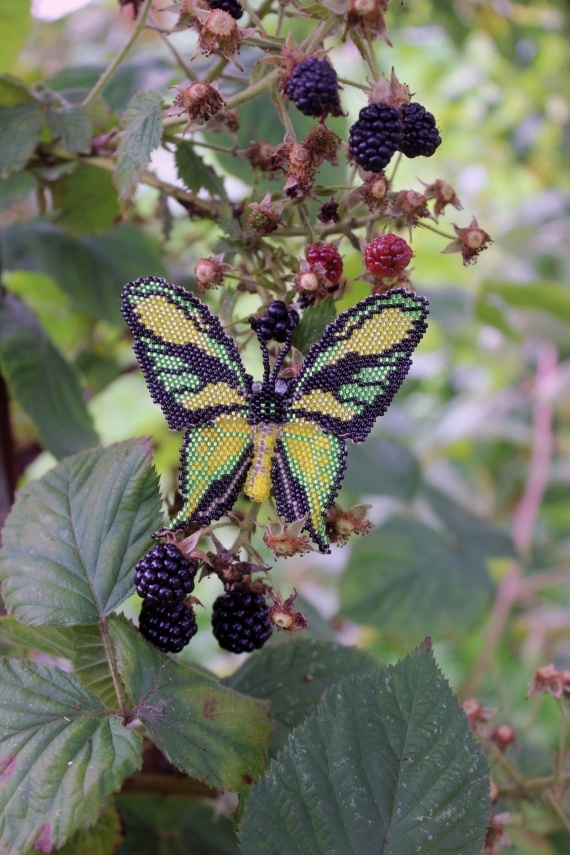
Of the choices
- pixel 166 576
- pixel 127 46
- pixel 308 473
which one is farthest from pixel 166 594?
pixel 127 46

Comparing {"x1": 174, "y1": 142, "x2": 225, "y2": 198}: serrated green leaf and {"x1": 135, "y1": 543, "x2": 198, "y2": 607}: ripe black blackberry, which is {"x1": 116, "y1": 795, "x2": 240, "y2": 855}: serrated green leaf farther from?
{"x1": 174, "y1": 142, "x2": 225, "y2": 198}: serrated green leaf

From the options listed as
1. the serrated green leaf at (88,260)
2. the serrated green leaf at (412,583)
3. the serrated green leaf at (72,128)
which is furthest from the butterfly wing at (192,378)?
the serrated green leaf at (412,583)

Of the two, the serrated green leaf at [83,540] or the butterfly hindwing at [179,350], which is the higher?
the butterfly hindwing at [179,350]

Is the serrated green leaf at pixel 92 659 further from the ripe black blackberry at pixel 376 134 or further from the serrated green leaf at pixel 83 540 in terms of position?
the ripe black blackberry at pixel 376 134


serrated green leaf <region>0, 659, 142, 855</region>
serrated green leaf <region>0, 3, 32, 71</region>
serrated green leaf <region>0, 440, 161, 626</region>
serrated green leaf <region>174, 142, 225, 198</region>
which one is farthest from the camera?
serrated green leaf <region>0, 3, 32, 71</region>

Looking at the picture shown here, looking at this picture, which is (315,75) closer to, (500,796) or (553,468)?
(500,796)

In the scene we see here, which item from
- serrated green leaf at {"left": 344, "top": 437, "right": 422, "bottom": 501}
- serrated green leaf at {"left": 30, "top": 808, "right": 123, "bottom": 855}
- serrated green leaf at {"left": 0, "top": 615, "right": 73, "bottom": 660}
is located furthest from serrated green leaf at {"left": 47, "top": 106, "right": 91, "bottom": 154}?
serrated green leaf at {"left": 344, "top": 437, "right": 422, "bottom": 501}
